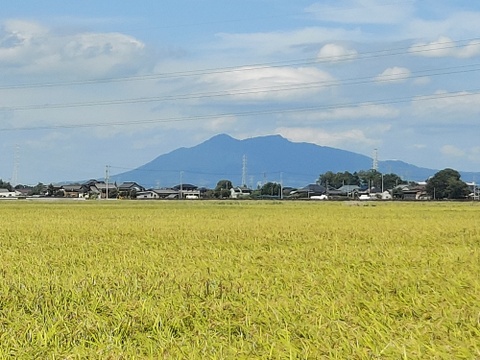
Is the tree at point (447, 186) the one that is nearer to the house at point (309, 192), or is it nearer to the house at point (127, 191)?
the house at point (309, 192)

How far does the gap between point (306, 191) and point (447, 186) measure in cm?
4529

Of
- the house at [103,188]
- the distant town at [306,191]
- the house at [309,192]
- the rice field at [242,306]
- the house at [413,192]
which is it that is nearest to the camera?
the rice field at [242,306]

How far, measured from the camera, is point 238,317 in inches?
286

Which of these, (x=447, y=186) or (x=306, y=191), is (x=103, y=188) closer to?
(x=306, y=191)

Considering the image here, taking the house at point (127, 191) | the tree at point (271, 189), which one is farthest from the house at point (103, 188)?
the tree at point (271, 189)

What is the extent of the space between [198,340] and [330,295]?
250 centimetres

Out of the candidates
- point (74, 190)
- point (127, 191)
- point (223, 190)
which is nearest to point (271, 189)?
point (223, 190)

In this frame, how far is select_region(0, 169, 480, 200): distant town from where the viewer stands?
12762cm

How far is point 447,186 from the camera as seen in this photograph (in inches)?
4951

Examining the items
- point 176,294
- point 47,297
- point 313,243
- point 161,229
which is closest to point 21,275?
point 47,297

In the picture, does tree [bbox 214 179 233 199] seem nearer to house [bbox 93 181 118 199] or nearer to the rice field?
house [bbox 93 181 118 199]

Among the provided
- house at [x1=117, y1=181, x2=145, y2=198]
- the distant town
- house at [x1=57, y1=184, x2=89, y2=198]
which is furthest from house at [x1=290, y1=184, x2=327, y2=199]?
house at [x1=57, y1=184, x2=89, y2=198]

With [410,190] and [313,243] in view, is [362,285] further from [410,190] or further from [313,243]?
[410,190]

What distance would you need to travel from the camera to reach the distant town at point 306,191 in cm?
12762
